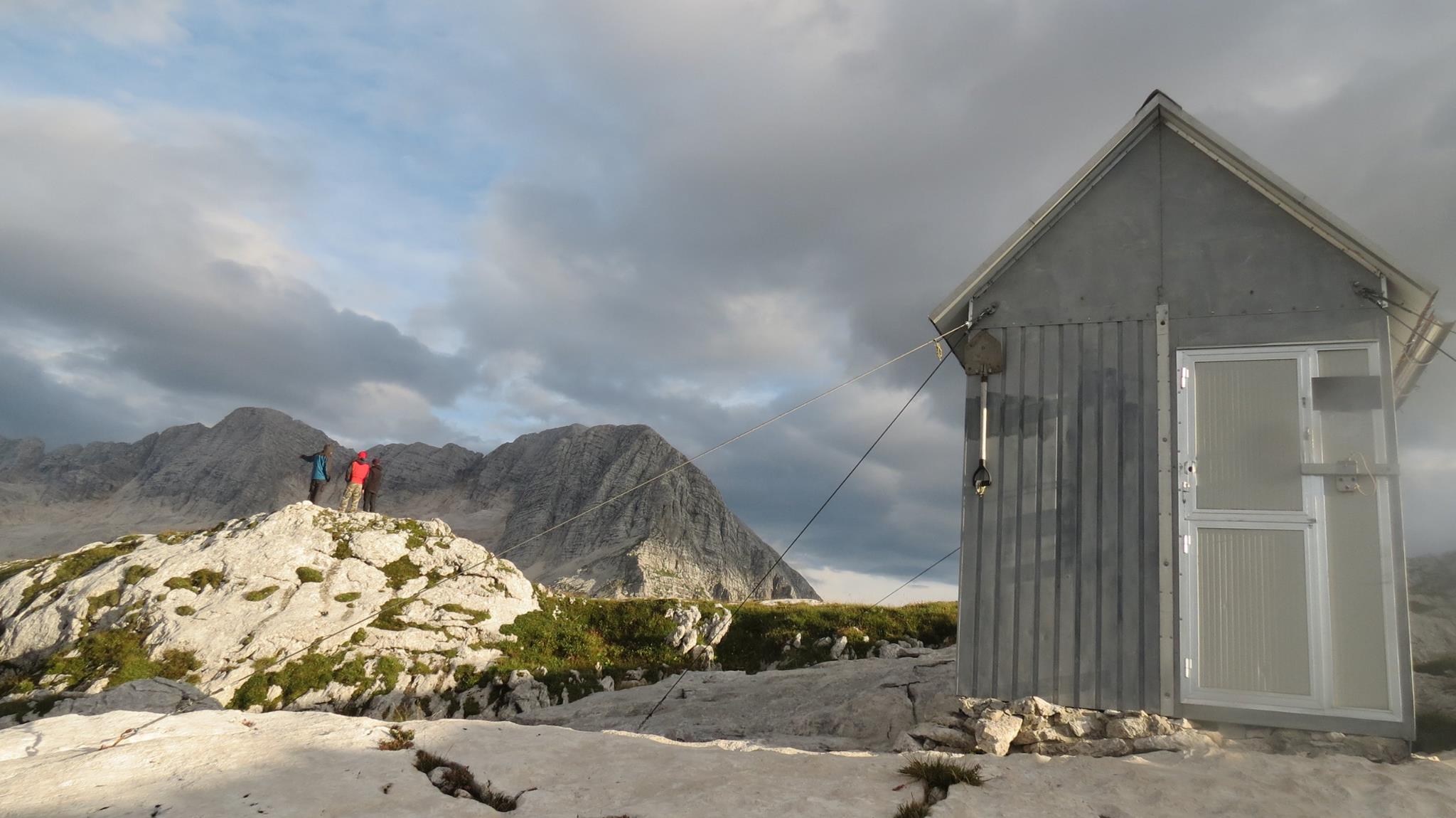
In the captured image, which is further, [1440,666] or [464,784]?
[1440,666]

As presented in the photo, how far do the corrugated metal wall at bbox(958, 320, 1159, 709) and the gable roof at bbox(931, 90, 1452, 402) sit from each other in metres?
0.99

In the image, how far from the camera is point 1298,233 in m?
8.82

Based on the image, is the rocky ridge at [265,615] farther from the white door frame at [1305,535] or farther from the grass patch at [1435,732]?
the grass patch at [1435,732]

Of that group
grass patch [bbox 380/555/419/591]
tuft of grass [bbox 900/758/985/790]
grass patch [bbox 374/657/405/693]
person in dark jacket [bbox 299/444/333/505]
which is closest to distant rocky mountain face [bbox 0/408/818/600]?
person in dark jacket [bbox 299/444/333/505]

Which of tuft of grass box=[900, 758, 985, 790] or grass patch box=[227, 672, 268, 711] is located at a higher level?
tuft of grass box=[900, 758, 985, 790]

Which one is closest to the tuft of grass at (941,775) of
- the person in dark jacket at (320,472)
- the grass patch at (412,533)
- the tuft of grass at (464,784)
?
the tuft of grass at (464,784)

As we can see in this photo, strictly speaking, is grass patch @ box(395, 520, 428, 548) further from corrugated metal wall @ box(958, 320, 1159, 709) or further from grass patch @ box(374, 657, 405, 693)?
corrugated metal wall @ box(958, 320, 1159, 709)

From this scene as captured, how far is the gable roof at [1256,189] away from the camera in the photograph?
8.37m

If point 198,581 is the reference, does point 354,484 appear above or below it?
above

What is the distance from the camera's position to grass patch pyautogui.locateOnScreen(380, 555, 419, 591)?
60.6ft

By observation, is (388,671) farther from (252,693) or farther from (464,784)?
(464,784)

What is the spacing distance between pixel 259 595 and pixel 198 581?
4.81ft

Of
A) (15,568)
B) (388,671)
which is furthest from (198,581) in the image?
(15,568)

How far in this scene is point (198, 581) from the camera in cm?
1700
